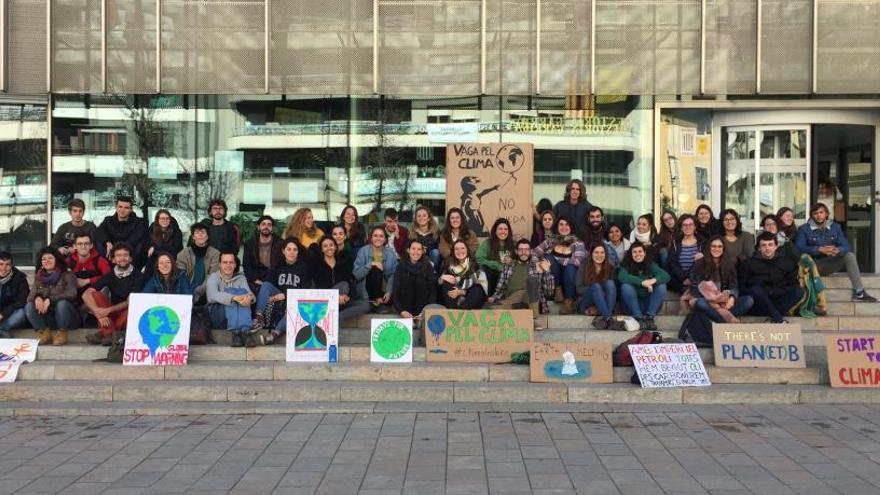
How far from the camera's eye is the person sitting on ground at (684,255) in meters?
11.2

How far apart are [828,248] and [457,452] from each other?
23.1 feet

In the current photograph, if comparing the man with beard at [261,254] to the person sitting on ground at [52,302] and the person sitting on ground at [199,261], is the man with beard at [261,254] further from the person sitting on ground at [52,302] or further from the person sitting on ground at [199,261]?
the person sitting on ground at [52,302]

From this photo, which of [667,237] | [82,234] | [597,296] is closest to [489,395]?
[597,296]

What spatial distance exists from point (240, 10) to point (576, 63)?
550cm

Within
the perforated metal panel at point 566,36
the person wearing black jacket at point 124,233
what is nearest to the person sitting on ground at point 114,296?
the person wearing black jacket at point 124,233

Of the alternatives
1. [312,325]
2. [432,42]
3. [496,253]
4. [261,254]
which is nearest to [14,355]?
[261,254]

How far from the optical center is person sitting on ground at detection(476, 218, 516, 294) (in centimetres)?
1090

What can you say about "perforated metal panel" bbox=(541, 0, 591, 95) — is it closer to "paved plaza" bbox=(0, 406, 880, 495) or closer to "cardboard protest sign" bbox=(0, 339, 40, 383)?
"paved plaza" bbox=(0, 406, 880, 495)

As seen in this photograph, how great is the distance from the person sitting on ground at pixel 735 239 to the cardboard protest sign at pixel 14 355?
29.0 ft

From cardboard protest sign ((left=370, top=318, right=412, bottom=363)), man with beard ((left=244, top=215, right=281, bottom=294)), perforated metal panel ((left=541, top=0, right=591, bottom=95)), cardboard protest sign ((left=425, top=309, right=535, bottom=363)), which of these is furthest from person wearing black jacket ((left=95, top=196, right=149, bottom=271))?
perforated metal panel ((left=541, top=0, right=591, bottom=95))

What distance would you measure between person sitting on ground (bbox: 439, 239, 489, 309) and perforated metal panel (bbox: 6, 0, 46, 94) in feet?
25.3

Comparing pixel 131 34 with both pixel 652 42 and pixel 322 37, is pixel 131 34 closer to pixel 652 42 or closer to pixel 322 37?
pixel 322 37

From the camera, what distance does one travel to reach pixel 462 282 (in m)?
10.4

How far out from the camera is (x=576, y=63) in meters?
13.5
